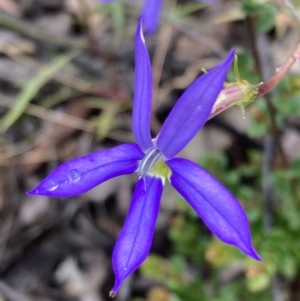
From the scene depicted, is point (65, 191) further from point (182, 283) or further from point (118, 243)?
point (182, 283)

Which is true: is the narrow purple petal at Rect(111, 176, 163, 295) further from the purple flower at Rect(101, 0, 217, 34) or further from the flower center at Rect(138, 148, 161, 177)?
the purple flower at Rect(101, 0, 217, 34)

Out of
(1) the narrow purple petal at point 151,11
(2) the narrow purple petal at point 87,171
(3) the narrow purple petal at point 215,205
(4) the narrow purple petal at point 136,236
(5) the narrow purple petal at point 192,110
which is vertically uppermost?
(5) the narrow purple petal at point 192,110

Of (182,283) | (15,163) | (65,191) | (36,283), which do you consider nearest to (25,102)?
(15,163)

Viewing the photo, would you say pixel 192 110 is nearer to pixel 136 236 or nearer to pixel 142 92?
Answer: pixel 142 92

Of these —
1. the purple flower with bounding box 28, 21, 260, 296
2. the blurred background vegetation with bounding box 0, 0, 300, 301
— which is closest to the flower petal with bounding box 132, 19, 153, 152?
the purple flower with bounding box 28, 21, 260, 296

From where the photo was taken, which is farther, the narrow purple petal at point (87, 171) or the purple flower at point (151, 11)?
the purple flower at point (151, 11)

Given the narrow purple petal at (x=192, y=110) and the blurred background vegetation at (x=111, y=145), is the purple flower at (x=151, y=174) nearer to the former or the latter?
the narrow purple petal at (x=192, y=110)

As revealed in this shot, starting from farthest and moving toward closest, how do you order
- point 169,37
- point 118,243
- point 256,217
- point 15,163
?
point 169,37 < point 15,163 < point 256,217 < point 118,243

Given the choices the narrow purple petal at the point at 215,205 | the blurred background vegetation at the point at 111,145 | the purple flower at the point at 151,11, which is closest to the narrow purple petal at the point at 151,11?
the purple flower at the point at 151,11
